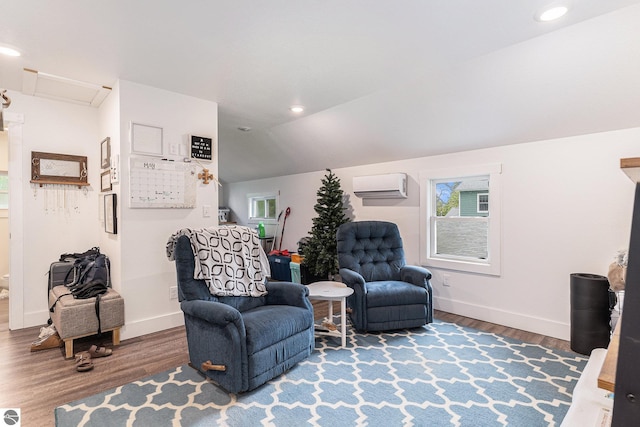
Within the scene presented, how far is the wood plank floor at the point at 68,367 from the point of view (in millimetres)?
2107

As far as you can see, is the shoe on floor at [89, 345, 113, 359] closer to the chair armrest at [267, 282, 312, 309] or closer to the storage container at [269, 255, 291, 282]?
the chair armrest at [267, 282, 312, 309]

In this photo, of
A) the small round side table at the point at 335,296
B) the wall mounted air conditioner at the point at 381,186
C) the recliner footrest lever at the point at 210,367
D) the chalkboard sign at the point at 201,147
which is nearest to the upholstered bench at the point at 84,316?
the recliner footrest lever at the point at 210,367

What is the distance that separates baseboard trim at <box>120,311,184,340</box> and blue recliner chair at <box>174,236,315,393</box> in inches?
41.2

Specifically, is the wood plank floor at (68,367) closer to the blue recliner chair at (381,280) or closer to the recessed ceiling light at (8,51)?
the blue recliner chair at (381,280)

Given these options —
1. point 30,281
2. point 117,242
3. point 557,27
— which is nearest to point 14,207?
point 30,281

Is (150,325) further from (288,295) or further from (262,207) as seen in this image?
(262,207)

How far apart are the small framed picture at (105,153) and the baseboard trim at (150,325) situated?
1.62 metres

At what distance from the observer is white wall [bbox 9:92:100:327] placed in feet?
11.1

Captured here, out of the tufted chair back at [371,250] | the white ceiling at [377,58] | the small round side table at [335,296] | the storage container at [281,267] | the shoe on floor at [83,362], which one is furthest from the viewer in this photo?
the storage container at [281,267]

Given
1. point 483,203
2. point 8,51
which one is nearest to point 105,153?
point 8,51

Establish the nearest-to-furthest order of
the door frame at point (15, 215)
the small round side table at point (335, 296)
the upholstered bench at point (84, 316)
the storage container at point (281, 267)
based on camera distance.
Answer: the upholstered bench at point (84, 316)
the small round side table at point (335, 296)
the door frame at point (15, 215)
the storage container at point (281, 267)

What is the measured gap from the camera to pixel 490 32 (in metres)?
2.24

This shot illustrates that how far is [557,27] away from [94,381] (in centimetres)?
406

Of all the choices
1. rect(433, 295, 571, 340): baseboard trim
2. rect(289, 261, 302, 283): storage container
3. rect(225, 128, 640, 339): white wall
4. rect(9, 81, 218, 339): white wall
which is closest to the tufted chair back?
rect(225, 128, 640, 339): white wall
